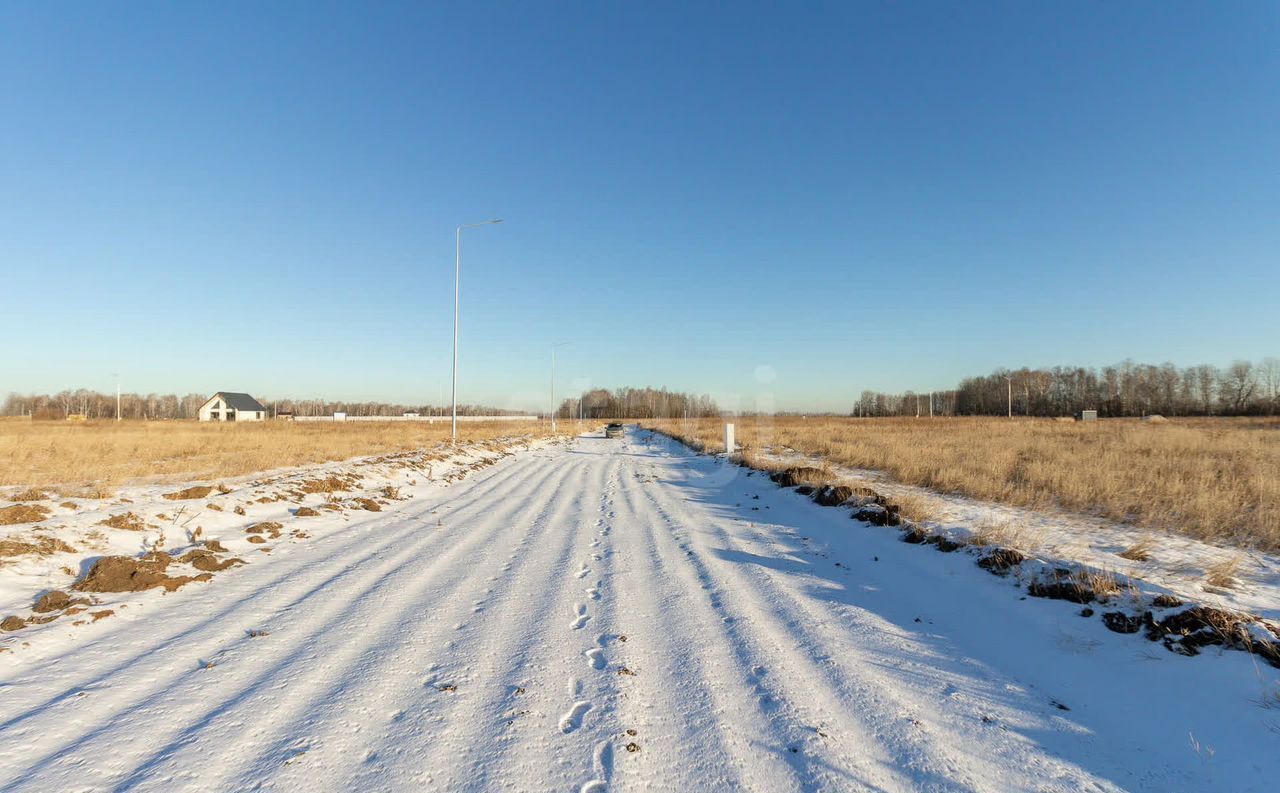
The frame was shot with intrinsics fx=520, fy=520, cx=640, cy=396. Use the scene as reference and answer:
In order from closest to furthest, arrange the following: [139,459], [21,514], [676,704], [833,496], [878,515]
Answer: [676,704]
[21,514]
[878,515]
[833,496]
[139,459]

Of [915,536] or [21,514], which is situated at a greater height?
[21,514]

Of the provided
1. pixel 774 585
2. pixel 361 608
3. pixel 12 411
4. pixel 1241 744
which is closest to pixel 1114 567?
pixel 1241 744

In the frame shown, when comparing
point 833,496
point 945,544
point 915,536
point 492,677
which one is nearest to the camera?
point 492,677

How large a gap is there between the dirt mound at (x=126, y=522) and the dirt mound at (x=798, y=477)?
11207 mm

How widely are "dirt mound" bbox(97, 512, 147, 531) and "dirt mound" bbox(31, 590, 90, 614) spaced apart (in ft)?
8.00

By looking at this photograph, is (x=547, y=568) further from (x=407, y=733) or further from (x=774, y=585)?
(x=407, y=733)

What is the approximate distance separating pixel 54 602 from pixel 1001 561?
29.8 ft

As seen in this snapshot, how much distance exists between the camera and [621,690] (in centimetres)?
335

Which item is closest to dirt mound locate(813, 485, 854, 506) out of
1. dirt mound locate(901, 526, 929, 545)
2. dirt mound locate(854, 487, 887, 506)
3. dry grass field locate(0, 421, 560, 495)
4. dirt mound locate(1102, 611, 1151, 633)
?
dirt mound locate(854, 487, 887, 506)

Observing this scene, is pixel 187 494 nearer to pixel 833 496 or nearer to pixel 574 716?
pixel 574 716

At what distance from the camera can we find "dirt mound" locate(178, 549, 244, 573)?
5.74 metres

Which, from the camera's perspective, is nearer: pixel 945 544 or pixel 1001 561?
pixel 1001 561

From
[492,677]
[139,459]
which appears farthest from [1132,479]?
[139,459]

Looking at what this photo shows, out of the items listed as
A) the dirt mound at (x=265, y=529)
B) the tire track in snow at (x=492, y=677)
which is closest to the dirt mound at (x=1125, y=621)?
the tire track in snow at (x=492, y=677)
